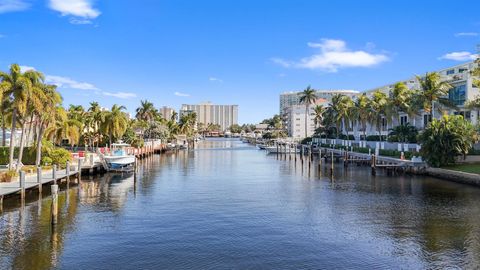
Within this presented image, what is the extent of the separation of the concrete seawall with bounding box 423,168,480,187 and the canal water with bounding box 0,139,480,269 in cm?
186

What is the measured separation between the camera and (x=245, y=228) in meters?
28.9

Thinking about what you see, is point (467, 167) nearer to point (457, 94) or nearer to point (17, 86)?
point (457, 94)

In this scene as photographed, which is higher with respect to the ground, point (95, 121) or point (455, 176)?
point (95, 121)

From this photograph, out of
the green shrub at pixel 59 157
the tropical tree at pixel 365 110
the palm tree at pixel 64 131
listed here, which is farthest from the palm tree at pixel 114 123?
the tropical tree at pixel 365 110

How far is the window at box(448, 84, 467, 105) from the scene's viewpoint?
73.1 m

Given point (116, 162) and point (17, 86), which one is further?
point (116, 162)

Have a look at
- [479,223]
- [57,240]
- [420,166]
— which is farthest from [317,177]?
[57,240]

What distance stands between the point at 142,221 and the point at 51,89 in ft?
81.6

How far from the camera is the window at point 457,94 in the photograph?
73.1 m

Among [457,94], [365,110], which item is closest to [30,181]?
[457,94]

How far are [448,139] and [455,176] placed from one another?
6.05m

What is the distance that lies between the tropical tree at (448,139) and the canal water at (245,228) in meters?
9.48

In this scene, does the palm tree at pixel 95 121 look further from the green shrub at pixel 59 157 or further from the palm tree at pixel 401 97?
the palm tree at pixel 401 97

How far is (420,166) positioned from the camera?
62438mm
